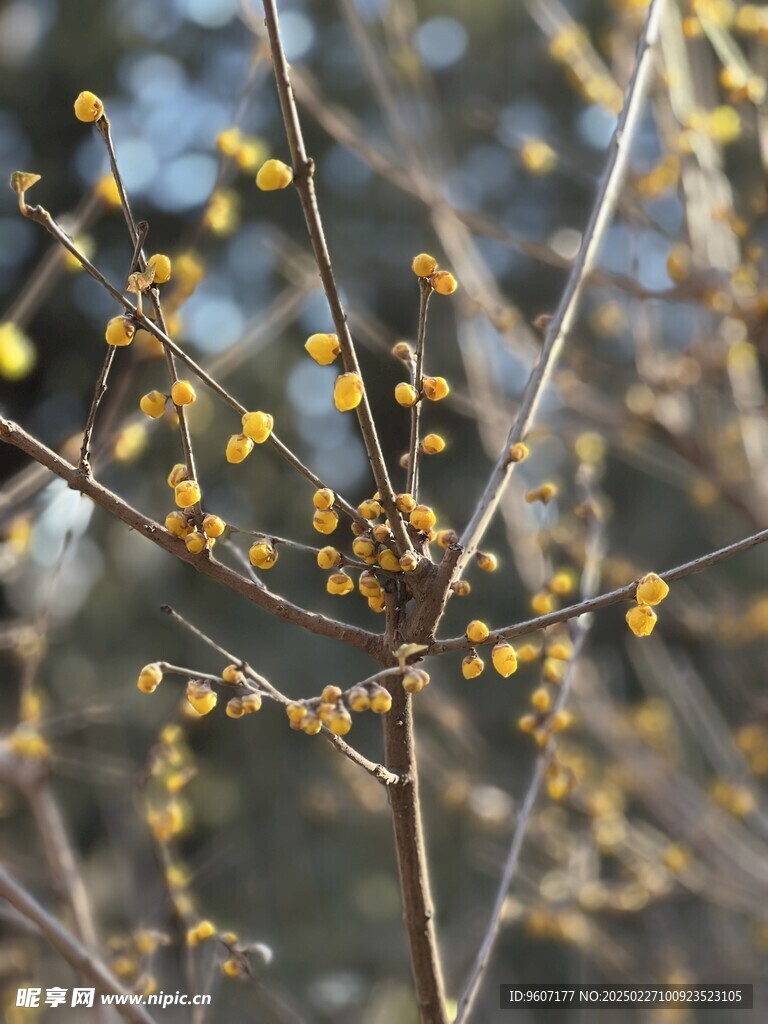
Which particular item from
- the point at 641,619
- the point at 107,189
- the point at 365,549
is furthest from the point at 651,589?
the point at 107,189

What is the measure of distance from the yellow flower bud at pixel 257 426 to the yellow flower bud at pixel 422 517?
0.53ft

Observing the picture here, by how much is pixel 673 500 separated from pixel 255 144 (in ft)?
20.8

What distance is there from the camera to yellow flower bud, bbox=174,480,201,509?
0.86 meters

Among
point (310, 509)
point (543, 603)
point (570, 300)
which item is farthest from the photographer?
point (310, 509)

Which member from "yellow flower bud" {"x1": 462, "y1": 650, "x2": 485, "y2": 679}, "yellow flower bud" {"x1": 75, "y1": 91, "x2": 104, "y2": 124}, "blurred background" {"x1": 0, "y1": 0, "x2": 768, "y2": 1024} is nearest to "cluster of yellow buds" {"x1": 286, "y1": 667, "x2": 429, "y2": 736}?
"yellow flower bud" {"x1": 462, "y1": 650, "x2": 485, "y2": 679}

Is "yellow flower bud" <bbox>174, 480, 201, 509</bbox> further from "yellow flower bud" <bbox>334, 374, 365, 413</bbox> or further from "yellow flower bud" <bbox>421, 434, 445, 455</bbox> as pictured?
"yellow flower bud" <bbox>421, 434, 445, 455</bbox>

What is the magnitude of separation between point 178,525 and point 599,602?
1.28ft

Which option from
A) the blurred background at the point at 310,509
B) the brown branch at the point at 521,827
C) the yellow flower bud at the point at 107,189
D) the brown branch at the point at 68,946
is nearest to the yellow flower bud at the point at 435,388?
the brown branch at the point at 521,827

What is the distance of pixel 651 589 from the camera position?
881 mm

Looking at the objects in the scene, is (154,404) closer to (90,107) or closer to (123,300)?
(123,300)

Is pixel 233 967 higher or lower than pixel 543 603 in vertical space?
lower

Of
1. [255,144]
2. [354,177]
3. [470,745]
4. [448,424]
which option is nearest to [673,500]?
[448,424]

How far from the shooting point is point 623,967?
2576mm

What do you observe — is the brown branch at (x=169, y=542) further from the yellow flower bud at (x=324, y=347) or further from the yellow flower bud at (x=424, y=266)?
the yellow flower bud at (x=424, y=266)
